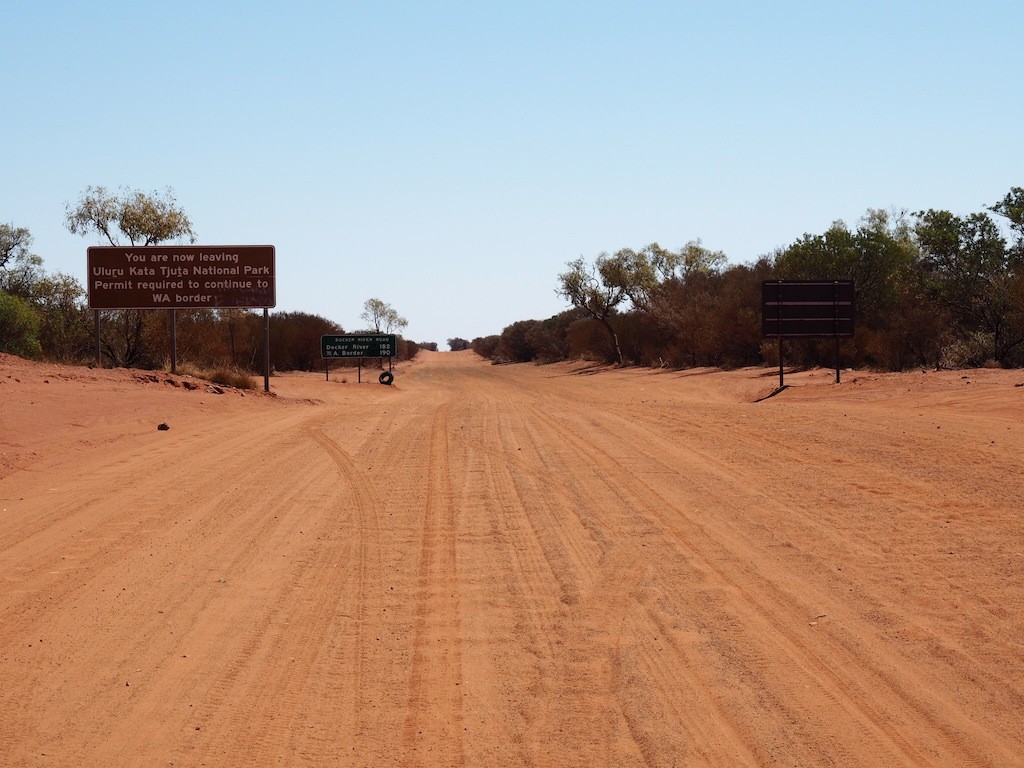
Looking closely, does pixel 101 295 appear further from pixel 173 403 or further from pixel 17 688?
pixel 17 688

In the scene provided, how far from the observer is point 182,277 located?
2847cm

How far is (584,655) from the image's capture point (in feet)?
18.5

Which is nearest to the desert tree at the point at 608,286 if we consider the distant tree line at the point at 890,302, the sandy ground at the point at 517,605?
the distant tree line at the point at 890,302

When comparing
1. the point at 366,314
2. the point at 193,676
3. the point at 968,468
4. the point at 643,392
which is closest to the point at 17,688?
the point at 193,676

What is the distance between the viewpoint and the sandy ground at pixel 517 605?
4598mm

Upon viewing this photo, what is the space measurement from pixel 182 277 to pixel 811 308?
1854 cm

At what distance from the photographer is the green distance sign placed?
4322cm

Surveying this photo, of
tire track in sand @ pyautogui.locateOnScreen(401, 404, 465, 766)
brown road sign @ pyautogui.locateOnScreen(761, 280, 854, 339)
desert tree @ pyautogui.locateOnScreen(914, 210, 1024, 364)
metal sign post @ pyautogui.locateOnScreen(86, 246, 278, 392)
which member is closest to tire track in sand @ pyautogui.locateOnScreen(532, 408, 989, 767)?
tire track in sand @ pyautogui.locateOnScreen(401, 404, 465, 766)

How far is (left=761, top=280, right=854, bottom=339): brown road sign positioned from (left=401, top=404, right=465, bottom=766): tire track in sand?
2167cm

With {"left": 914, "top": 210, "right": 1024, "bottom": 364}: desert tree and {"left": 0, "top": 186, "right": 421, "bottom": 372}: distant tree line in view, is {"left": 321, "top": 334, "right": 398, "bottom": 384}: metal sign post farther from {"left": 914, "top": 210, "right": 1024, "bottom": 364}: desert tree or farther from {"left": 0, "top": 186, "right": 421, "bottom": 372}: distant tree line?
{"left": 914, "top": 210, "right": 1024, "bottom": 364}: desert tree

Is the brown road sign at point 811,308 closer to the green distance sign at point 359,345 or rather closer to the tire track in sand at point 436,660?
the green distance sign at point 359,345

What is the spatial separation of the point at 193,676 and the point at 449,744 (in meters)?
1.63

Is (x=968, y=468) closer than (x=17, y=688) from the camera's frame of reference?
No

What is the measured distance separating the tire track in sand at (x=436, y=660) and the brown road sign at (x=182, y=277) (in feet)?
67.7
